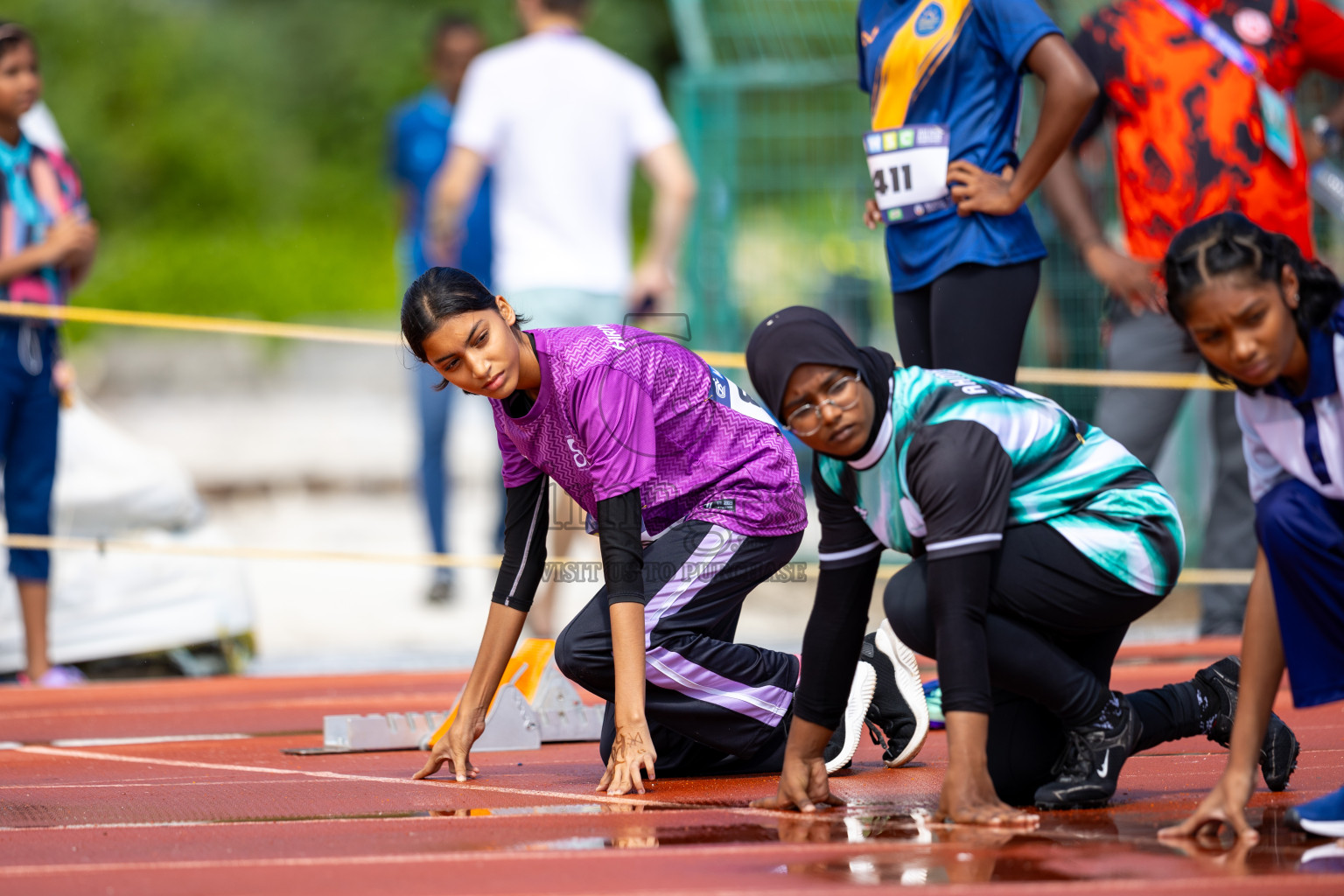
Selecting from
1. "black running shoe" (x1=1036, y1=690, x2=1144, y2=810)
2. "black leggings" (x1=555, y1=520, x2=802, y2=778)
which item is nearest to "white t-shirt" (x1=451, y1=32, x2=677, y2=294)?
"black leggings" (x1=555, y1=520, x2=802, y2=778)

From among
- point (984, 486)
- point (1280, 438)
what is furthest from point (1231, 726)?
point (984, 486)

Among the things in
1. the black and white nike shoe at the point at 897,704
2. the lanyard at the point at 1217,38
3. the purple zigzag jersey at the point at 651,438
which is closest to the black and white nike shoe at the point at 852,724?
the black and white nike shoe at the point at 897,704

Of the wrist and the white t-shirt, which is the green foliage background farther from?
the wrist

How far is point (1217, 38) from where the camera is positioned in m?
5.01

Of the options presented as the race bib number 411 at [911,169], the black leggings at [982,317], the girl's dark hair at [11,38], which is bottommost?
the black leggings at [982,317]

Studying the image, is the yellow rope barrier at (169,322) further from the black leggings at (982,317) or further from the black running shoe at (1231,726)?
the black running shoe at (1231,726)

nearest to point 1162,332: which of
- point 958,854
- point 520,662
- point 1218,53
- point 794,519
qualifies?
point 1218,53

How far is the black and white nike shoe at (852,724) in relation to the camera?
357 cm

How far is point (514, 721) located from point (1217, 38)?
2.95 meters

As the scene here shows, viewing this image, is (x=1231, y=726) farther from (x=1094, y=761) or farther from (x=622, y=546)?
(x=622, y=546)

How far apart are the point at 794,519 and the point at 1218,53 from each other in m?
2.31

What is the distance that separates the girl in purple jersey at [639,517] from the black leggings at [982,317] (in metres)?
0.56

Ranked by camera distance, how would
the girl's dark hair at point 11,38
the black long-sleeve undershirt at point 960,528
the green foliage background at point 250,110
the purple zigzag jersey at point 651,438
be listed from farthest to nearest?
the green foliage background at point 250,110 < the girl's dark hair at point 11,38 < the purple zigzag jersey at point 651,438 < the black long-sleeve undershirt at point 960,528

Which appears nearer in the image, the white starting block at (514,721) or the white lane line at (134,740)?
the white starting block at (514,721)
